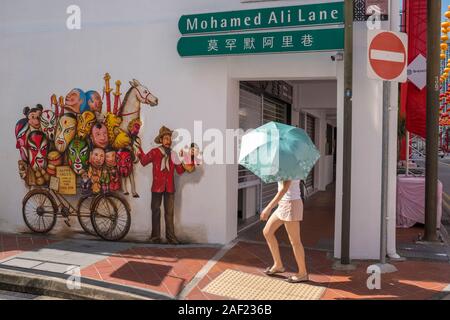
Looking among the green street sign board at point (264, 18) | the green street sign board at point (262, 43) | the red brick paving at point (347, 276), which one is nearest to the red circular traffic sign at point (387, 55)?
the green street sign board at point (262, 43)

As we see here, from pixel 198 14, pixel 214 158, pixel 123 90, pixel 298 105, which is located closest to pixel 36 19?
pixel 123 90

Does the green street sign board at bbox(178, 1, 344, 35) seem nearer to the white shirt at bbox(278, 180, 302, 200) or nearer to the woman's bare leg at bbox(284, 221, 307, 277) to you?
the white shirt at bbox(278, 180, 302, 200)

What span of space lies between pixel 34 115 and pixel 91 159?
1.36 m

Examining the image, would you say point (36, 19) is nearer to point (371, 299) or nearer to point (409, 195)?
point (371, 299)

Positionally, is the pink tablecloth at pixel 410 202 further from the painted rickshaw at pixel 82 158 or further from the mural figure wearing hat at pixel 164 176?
the painted rickshaw at pixel 82 158

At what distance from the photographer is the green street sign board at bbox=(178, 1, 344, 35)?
621 cm

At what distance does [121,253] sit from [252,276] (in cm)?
208

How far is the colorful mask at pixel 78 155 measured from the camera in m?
7.59

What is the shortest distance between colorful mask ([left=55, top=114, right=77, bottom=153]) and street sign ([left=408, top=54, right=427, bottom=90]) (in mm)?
6626

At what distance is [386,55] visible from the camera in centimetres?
548

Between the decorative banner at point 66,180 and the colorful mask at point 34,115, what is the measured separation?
33.3 inches

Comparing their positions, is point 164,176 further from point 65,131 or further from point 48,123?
point 48,123

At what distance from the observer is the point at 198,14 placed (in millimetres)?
6770

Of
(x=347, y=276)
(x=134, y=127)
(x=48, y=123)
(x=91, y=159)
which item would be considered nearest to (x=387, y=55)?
(x=347, y=276)
